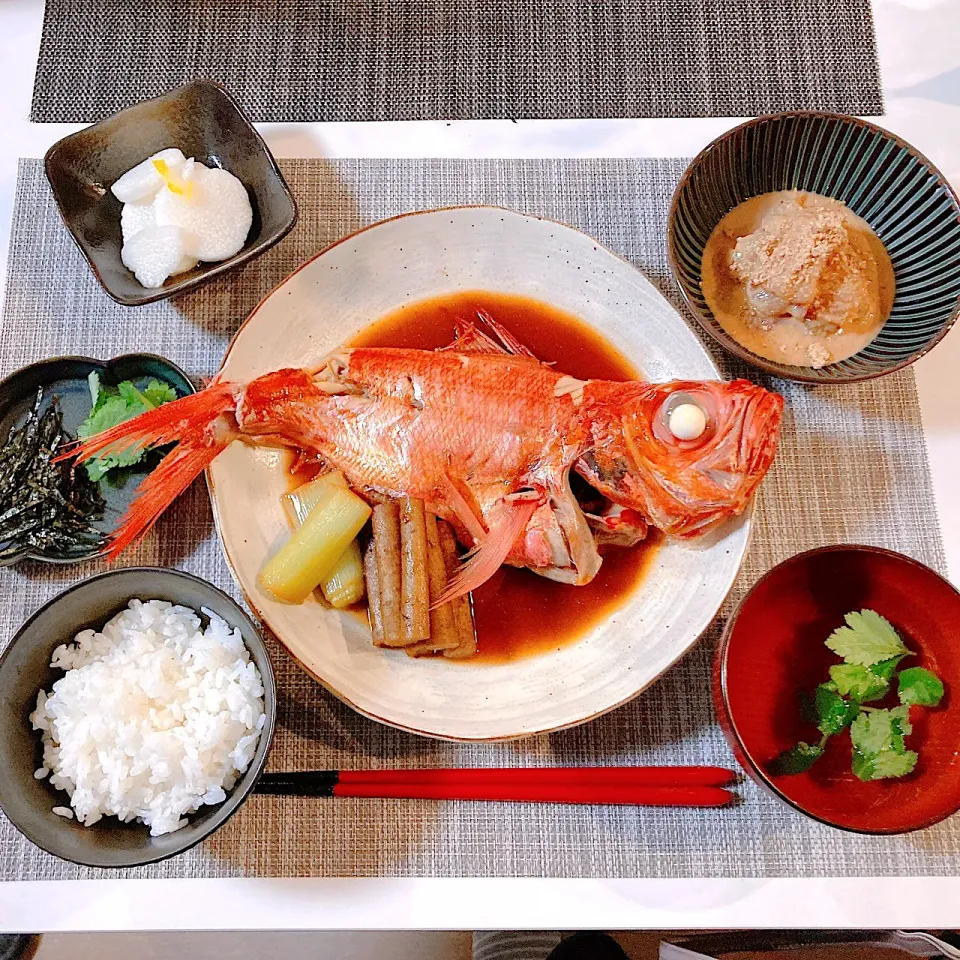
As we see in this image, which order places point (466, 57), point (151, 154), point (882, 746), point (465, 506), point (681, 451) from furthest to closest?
1. point (466, 57)
2. point (151, 154)
3. point (465, 506)
4. point (681, 451)
5. point (882, 746)

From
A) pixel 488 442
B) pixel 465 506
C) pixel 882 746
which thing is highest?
pixel 488 442

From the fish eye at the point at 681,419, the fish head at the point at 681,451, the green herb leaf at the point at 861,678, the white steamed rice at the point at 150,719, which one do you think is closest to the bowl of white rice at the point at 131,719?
the white steamed rice at the point at 150,719

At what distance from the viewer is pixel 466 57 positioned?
2.63 m

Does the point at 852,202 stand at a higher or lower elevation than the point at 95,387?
higher

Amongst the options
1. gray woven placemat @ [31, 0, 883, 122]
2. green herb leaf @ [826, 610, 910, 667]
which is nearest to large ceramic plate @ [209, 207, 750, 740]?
green herb leaf @ [826, 610, 910, 667]

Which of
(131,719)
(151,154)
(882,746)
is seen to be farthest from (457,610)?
(151,154)

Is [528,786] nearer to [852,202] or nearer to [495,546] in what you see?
[495,546]

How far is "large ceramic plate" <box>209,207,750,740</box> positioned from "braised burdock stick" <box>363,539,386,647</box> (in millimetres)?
50

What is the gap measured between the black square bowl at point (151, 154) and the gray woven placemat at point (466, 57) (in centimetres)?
27

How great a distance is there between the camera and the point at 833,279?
7.14 feet

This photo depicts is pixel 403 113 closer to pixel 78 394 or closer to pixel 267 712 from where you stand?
pixel 78 394

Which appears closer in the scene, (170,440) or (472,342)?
(170,440)

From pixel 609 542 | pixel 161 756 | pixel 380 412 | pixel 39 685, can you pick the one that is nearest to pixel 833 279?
pixel 609 542

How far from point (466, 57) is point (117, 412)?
1.43m
